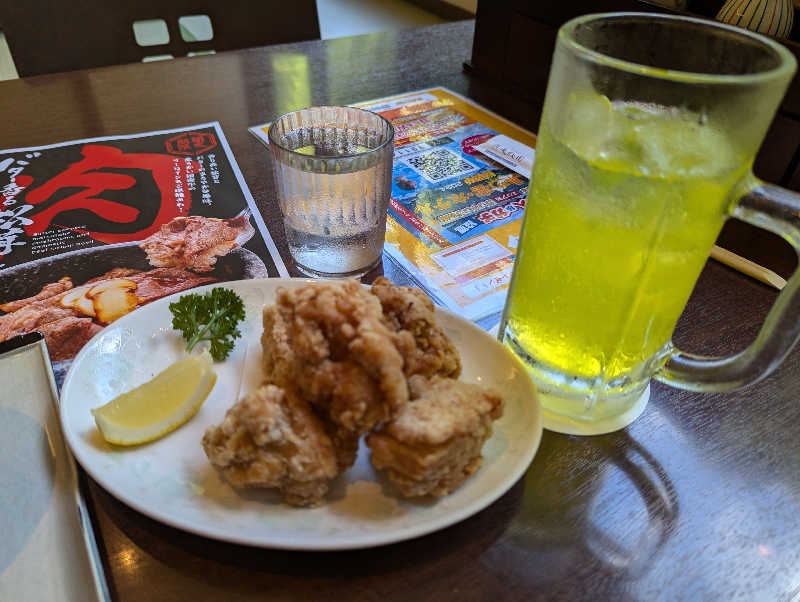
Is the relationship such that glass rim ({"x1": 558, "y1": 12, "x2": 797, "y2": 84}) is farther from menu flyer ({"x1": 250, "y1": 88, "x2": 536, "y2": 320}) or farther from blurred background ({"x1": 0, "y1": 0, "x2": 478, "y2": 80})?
blurred background ({"x1": 0, "y1": 0, "x2": 478, "y2": 80})

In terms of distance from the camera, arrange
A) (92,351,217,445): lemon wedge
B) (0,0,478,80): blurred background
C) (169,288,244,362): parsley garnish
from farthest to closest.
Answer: (0,0,478,80): blurred background → (169,288,244,362): parsley garnish → (92,351,217,445): lemon wedge

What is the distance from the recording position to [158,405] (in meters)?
0.78

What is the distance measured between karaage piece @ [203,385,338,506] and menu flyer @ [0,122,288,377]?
413 mm

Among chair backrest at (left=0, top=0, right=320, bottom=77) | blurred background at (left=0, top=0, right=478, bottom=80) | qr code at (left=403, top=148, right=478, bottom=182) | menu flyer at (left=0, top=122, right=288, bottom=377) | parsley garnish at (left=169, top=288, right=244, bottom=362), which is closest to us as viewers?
parsley garnish at (left=169, top=288, right=244, bottom=362)

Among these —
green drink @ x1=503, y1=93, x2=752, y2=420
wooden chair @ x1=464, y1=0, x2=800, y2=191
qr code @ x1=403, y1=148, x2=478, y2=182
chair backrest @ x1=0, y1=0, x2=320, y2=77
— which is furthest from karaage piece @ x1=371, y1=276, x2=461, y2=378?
chair backrest @ x1=0, y1=0, x2=320, y2=77

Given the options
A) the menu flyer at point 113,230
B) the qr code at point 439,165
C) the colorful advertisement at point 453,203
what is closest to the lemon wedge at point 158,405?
the menu flyer at point 113,230

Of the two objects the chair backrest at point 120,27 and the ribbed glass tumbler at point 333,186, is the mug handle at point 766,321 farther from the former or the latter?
the chair backrest at point 120,27

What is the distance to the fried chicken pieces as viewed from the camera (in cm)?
66

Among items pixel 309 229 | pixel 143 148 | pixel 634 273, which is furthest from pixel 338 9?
pixel 634 273

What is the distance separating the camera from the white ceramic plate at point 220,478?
2.11ft

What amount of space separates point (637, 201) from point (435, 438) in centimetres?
38

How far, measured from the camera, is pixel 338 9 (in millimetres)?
6395

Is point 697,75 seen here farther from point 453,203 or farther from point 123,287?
point 123,287

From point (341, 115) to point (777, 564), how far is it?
107 cm
